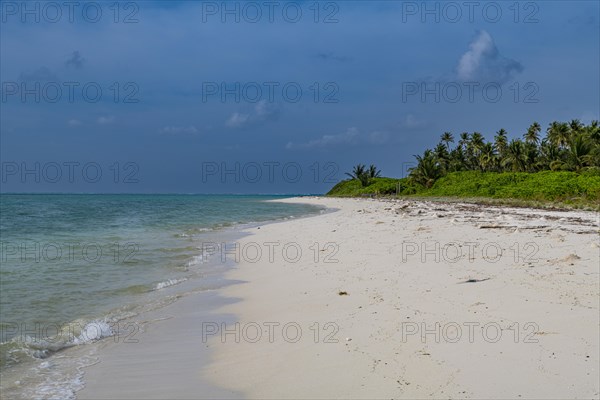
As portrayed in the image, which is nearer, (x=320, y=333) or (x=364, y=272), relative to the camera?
(x=320, y=333)

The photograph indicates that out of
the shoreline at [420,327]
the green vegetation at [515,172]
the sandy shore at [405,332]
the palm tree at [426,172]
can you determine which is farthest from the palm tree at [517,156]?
the shoreline at [420,327]

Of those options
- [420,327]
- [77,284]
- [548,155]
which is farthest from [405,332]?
[548,155]

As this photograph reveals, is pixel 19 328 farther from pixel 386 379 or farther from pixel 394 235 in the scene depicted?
pixel 394 235

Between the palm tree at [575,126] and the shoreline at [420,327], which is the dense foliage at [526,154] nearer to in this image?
the palm tree at [575,126]

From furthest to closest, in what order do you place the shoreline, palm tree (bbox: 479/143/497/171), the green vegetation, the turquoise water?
palm tree (bbox: 479/143/497/171) → the green vegetation → the turquoise water → the shoreline

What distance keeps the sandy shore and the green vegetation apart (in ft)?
92.5

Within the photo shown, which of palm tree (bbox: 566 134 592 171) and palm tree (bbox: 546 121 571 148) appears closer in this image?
palm tree (bbox: 566 134 592 171)

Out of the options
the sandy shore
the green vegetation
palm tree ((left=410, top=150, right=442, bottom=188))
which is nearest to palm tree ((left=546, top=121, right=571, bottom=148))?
the green vegetation

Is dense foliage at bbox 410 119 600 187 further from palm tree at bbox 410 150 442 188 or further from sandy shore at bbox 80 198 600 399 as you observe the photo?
sandy shore at bbox 80 198 600 399

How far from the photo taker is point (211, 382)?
4.83 m

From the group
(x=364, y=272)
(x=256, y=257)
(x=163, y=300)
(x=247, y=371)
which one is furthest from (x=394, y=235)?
(x=247, y=371)

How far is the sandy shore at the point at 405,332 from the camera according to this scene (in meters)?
4.46

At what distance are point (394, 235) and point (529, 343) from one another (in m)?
11.1

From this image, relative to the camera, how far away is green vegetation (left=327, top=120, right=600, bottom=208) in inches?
1655
